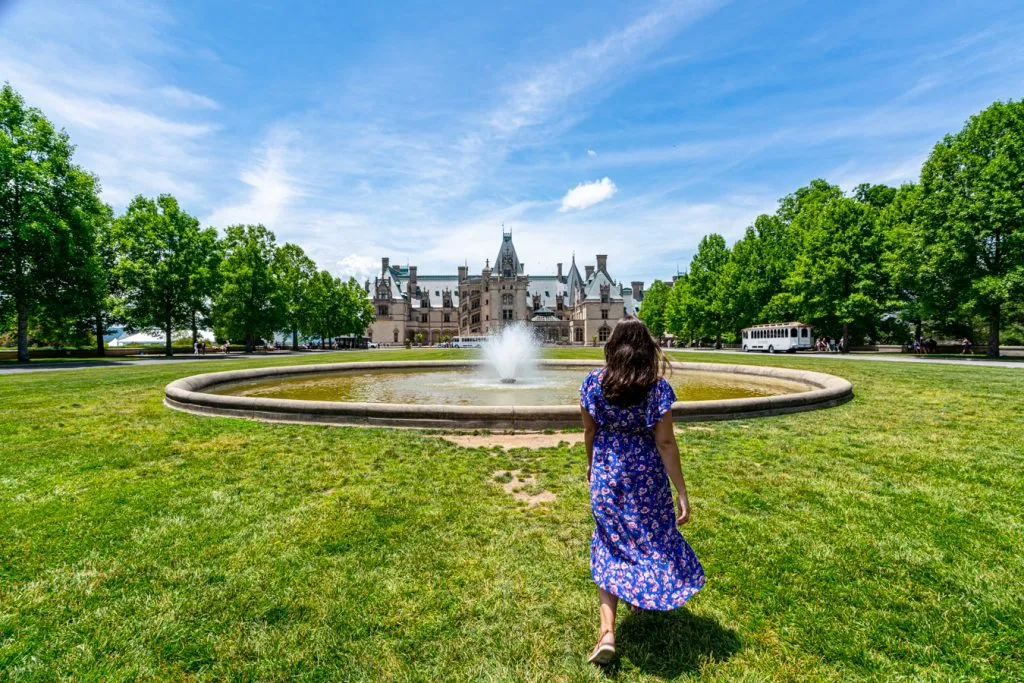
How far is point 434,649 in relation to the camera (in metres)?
3.23

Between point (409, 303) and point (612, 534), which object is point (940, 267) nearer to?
point (612, 534)

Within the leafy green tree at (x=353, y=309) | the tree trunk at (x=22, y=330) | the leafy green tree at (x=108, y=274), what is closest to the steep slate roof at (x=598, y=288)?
the leafy green tree at (x=353, y=309)

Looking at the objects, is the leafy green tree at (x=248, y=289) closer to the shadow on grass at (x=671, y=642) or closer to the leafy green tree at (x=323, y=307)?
the leafy green tree at (x=323, y=307)

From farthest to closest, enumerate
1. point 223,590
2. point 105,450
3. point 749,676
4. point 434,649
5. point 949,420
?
point 949,420
point 105,450
point 223,590
point 434,649
point 749,676

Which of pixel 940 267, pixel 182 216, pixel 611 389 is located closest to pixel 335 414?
pixel 611 389

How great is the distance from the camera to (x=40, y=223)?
1121 inches

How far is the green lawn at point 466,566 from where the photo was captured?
3.13m

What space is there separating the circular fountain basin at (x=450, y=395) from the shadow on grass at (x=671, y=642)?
5.72m

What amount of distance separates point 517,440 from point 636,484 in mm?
5710

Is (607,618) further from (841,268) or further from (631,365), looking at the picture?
(841,268)

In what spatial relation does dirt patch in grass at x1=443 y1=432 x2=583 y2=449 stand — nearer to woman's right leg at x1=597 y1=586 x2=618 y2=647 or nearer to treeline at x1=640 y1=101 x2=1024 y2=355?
woman's right leg at x1=597 y1=586 x2=618 y2=647

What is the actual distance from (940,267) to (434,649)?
124 ft

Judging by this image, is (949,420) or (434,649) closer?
(434,649)

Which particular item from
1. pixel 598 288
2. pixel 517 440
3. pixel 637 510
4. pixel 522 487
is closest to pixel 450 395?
pixel 517 440
